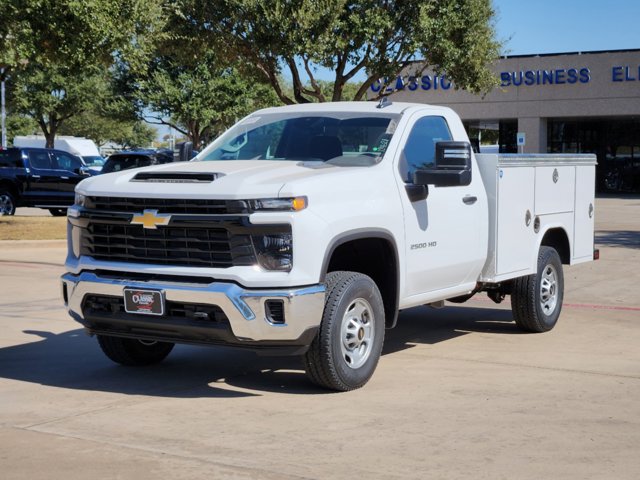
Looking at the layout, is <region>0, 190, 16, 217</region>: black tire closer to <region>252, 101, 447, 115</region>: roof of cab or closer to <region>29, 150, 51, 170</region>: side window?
<region>29, 150, 51, 170</region>: side window

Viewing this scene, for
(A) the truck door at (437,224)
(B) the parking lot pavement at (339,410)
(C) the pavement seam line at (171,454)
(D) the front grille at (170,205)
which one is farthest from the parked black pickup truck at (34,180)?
(C) the pavement seam line at (171,454)

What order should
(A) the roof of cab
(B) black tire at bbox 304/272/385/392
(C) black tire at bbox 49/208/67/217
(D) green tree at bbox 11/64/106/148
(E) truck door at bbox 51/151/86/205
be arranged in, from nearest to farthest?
(B) black tire at bbox 304/272/385/392
(A) the roof of cab
(E) truck door at bbox 51/151/86/205
(C) black tire at bbox 49/208/67/217
(D) green tree at bbox 11/64/106/148

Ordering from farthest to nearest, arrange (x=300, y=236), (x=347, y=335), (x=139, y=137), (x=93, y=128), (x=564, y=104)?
(x=139, y=137)
(x=93, y=128)
(x=564, y=104)
(x=347, y=335)
(x=300, y=236)

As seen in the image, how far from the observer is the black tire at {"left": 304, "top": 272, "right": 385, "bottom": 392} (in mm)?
6773

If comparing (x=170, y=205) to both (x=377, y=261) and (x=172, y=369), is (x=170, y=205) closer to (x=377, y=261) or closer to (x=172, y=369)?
(x=377, y=261)

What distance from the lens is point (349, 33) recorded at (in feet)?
90.6

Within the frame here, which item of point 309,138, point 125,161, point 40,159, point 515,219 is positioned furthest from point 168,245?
point 125,161

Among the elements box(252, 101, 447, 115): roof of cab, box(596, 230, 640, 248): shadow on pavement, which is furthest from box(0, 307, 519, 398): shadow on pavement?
box(596, 230, 640, 248): shadow on pavement

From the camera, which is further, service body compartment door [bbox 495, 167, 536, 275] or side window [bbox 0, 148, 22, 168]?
side window [bbox 0, 148, 22, 168]

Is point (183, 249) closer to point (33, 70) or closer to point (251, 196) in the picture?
point (251, 196)

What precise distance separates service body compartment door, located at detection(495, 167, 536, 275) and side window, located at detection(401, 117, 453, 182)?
66cm

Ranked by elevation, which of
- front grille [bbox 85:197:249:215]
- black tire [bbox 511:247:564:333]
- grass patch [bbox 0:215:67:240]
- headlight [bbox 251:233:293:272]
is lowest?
grass patch [bbox 0:215:67:240]

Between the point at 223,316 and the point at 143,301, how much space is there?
2.00 ft

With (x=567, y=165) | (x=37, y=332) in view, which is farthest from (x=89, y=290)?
(x=567, y=165)
